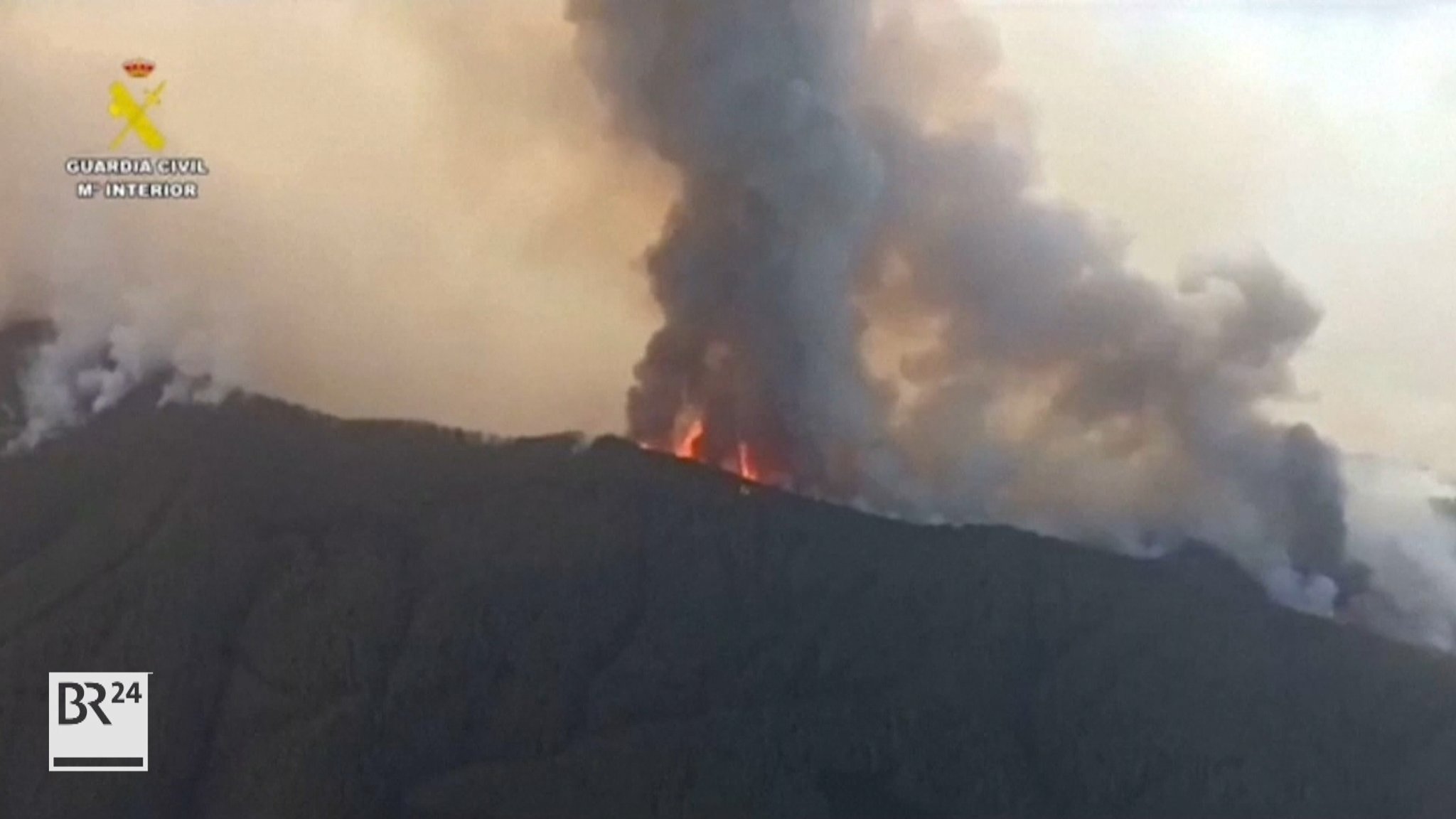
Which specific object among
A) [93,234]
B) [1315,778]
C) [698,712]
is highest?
[93,234]

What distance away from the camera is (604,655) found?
3494mm

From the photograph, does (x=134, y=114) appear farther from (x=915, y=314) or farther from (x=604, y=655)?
(x=915, y=314)

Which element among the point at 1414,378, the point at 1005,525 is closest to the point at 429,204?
the point at 1005,525

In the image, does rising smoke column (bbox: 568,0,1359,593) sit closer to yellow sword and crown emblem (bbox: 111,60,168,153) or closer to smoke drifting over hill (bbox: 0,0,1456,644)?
smoke drifting over hill (bbox: 0,0,1456,644)

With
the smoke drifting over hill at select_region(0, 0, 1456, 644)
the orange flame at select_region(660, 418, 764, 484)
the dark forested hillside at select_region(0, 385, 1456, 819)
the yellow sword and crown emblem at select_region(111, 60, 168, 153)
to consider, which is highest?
the yellow sword and crown emblem at select_region(111, 60, 168, 153)

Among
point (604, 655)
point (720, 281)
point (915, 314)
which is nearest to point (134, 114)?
point (720, 281)

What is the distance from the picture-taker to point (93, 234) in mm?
3543

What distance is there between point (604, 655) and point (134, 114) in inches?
64.4

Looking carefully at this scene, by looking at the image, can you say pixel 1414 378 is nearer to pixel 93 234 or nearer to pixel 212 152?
pixel 212 152

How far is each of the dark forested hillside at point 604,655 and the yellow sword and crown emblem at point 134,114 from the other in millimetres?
625

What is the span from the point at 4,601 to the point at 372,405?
3.06 feet

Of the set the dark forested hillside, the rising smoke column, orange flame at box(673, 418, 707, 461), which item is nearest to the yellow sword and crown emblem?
the dark forested hillside

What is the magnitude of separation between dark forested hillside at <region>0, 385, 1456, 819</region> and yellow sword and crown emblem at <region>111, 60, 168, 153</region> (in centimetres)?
63

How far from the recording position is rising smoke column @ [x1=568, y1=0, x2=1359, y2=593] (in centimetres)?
360
